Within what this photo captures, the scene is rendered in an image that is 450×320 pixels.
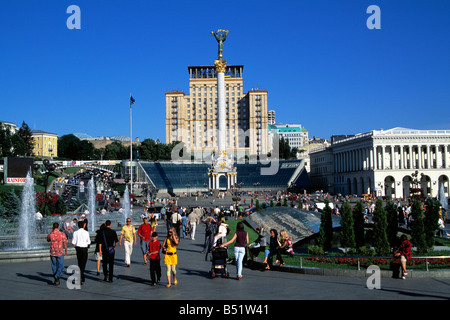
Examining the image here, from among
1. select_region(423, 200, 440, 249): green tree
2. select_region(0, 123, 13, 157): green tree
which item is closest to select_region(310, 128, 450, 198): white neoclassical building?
select_region(423, 200, 440, 249): green tree

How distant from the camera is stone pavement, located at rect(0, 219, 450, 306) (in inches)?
395

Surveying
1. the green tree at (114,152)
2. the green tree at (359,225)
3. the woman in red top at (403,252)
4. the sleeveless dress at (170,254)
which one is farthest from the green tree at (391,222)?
the green tree at (114,152)

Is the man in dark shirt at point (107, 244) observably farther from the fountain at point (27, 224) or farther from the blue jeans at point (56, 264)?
the fountain at point (27, 224)

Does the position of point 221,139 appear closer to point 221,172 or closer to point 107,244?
point 221,172

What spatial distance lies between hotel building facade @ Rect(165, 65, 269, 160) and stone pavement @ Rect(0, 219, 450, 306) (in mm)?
112582

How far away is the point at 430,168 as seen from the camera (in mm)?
84375

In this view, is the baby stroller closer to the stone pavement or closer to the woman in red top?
the stone pavement

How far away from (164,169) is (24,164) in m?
38.6

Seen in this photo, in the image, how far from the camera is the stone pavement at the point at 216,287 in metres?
10.0

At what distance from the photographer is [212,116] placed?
5187 inches

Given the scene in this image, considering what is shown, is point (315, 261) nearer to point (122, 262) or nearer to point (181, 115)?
point (122, 262)

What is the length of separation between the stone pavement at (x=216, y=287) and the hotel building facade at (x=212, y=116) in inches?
4432

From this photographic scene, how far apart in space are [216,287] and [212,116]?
121548 millimetres
